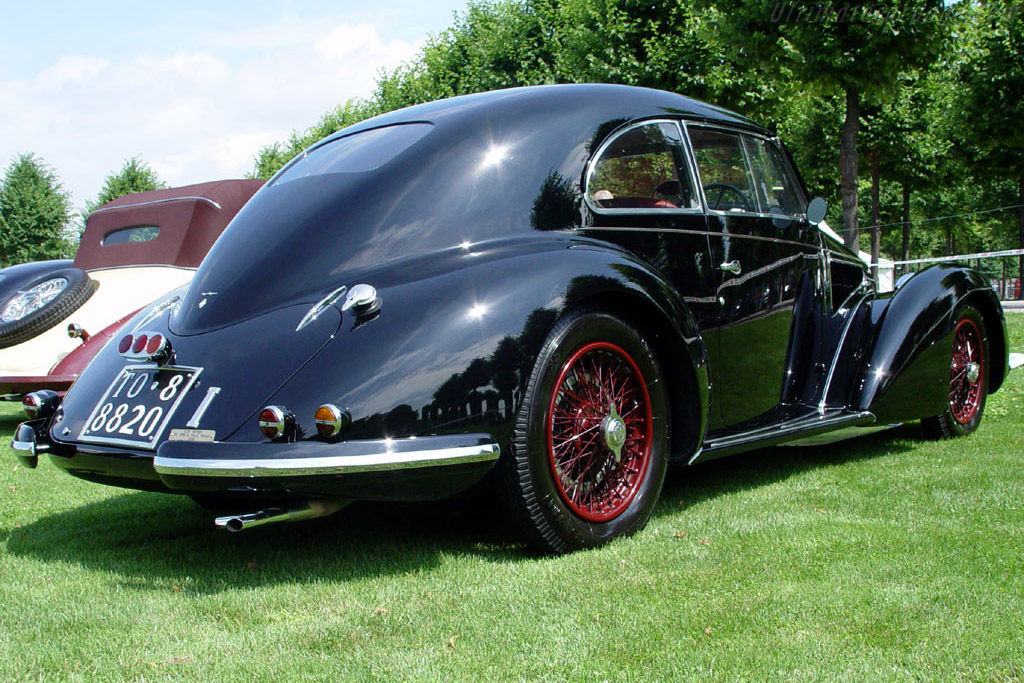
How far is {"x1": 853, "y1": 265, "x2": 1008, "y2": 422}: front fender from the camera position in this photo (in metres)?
5.04

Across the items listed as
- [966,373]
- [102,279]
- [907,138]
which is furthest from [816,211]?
[907,138]

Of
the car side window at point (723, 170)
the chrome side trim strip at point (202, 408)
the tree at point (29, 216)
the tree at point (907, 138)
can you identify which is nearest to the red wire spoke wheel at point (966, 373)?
the car side window at point (723, 170)

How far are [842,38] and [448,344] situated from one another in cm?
1219

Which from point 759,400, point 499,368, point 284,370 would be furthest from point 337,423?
point 759,400

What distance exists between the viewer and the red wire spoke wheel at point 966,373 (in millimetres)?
5754

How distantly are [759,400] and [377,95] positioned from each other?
39637mm

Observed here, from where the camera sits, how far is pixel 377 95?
42.0 meters

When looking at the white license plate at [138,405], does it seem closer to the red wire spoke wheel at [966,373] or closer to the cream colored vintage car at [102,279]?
the cream colored vintage car at [102,279]

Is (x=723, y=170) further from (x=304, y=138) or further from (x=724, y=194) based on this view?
(x=304, y=138)

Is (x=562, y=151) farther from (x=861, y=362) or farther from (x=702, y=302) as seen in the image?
(x=861, y=362)

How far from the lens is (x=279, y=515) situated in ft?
9.85

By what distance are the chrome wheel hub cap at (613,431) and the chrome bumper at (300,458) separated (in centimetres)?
73

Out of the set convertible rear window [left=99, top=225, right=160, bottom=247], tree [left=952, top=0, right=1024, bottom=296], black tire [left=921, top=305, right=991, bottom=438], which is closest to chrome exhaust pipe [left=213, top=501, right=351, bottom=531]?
black tire [left=921, top=305, right=991, bottom=438]

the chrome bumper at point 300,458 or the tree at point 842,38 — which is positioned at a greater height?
the tree at point 842,38
